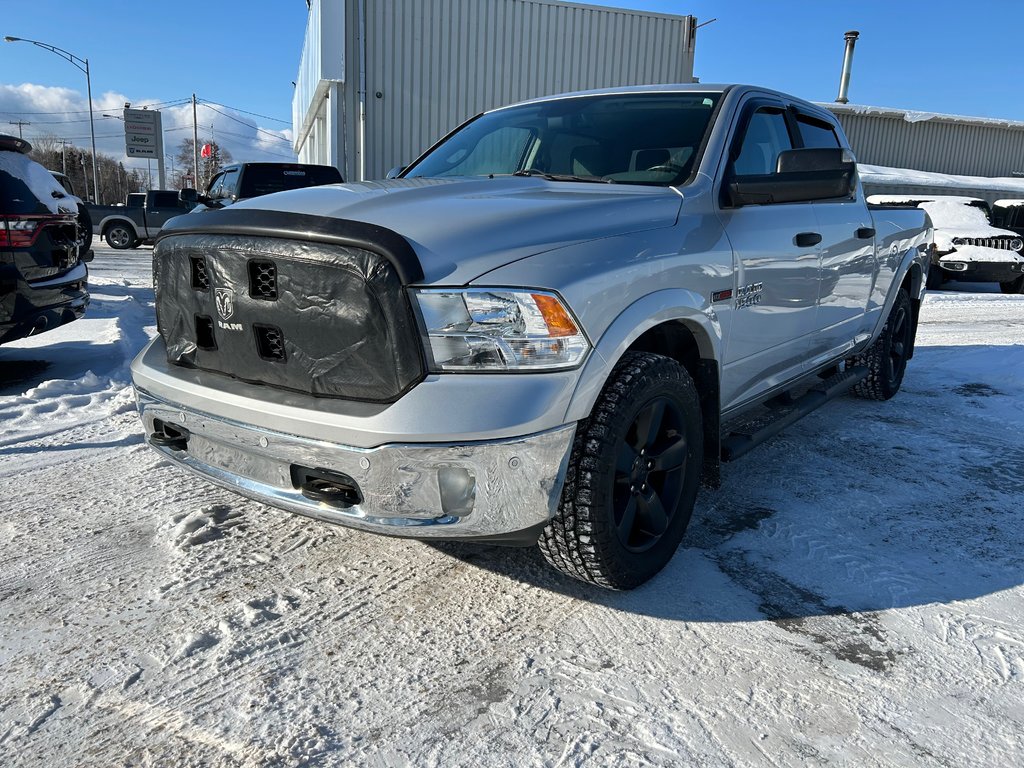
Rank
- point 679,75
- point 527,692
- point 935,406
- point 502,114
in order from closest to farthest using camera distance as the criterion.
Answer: point 527,692 < point 502,114 < point 935,406 < point 679,75

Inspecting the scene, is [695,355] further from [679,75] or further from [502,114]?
[679,75]

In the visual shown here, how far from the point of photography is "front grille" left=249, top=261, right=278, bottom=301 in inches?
87.0

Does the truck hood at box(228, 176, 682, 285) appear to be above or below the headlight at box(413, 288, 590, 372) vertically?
above

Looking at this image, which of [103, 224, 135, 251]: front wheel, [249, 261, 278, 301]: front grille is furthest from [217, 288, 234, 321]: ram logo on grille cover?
[103, 224, 135, 251]: front wheel

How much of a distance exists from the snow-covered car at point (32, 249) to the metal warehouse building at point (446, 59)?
9.13 m

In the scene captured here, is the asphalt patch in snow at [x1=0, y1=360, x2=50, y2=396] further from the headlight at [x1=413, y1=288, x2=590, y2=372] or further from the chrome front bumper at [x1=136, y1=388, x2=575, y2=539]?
the headlight at [x1=413, y1=288, x2=590, y2=372]

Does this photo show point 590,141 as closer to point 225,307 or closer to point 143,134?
point 225,307

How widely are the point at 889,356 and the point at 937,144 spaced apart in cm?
2518

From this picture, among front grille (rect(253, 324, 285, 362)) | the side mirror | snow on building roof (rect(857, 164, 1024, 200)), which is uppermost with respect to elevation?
snow on building roof (rect(857, 164, 1024, 200))

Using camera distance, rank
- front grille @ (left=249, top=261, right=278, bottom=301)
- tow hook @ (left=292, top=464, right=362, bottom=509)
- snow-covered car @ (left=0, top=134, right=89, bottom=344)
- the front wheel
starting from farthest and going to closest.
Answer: the front wheel → snow-covered car @ (left=0, top=134, right=89, bottom=344) → front grille @ (left=249, top=261, right=278, bottom=301) → tow hook @ (left=292, top=464, right=362, bottom=509)

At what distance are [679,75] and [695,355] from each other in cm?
1564

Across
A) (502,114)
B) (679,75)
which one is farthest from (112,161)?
(502,114)

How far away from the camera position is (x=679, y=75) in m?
16.7

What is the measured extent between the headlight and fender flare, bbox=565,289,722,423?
14 cm
